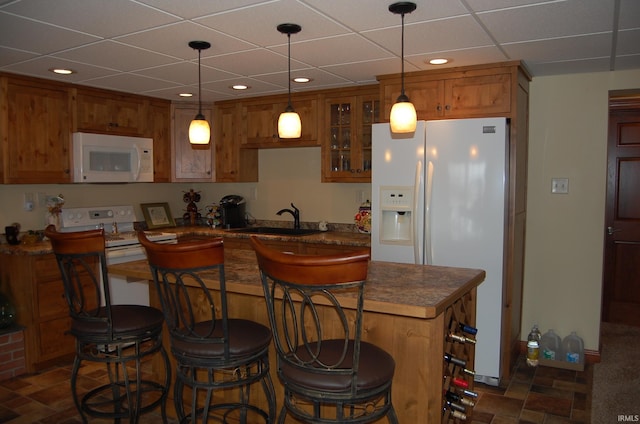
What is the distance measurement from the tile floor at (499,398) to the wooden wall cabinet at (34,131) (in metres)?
1.50

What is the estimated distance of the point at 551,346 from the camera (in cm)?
370

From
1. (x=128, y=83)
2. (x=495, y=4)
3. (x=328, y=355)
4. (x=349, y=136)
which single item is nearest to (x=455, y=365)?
(x=328, y=355)

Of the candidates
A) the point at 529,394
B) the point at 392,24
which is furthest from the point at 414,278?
the point at 529,394

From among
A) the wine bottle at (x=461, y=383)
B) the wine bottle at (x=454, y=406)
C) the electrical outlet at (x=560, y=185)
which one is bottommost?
the wine bottle at (x=454, y=406)

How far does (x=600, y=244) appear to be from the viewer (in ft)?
12.0

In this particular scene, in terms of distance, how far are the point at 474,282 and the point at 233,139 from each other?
327 cm

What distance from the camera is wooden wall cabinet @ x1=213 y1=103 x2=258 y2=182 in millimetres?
4926

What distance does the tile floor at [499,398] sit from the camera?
2842mm

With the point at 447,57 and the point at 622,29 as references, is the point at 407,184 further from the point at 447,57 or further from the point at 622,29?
the point at 622,29

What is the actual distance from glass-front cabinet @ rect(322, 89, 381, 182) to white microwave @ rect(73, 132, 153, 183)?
5.47 feet

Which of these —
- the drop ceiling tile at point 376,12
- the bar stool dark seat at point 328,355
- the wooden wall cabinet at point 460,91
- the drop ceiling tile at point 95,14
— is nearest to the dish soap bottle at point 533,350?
the wooden wall cabinet at point 460,91

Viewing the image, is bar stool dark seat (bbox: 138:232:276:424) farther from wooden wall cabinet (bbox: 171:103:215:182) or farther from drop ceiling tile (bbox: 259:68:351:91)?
wooden wall cabinet (bbox: 171:103:215:182)

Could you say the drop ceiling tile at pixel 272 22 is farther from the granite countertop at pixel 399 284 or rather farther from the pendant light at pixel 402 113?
the granite countertop at pixel 399 284

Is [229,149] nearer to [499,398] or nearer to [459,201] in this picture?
[459,201]
